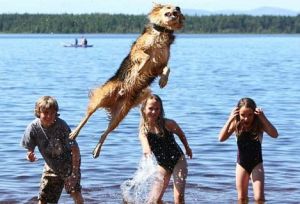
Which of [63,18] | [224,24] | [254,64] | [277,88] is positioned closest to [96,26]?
[63,18]

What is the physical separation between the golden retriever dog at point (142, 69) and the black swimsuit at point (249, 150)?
1870 millimetres

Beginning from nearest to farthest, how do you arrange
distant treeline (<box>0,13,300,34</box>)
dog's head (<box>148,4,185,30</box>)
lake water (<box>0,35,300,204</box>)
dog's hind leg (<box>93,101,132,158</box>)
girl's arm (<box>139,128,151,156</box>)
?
Answer: dog's head (<box>148,4,185,30</box>) < dog's hind leg (<box>93,101,132,158</box>) < girl's arm (<box>139,128,151,156</box>) < lake water (<box>0,35,300,204</box>) < distant treeline (<box>0,13,300,34</box>)

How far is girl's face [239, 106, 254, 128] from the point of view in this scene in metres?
9.97

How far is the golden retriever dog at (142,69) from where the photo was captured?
812 centimetres

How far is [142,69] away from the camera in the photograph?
8344mm

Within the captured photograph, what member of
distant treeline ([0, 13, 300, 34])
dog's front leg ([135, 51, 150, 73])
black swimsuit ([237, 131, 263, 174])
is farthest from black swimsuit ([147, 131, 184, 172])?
distant treeline ([0, 13, 300, 34])

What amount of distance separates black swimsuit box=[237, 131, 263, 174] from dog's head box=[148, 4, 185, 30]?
2568 mm

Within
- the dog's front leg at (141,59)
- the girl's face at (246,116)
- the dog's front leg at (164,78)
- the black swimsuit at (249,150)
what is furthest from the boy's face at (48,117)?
the black swimsuit at (249,150)

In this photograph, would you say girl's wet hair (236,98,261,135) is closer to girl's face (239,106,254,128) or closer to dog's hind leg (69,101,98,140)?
girl's face (239,106,254,128)

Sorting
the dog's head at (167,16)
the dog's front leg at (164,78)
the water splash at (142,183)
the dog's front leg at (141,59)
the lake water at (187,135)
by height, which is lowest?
the lake water at (187,135)

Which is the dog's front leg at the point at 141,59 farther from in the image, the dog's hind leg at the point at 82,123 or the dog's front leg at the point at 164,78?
the dog's hind leg at the point at 82,123

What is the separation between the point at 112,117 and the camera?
8938 millimetres

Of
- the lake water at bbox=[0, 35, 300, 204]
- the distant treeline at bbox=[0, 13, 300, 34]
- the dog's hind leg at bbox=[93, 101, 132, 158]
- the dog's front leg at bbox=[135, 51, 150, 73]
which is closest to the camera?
the dog's front leg at bbox=[135, 51, 150, 73]

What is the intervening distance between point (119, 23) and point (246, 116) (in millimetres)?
108073
